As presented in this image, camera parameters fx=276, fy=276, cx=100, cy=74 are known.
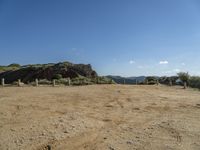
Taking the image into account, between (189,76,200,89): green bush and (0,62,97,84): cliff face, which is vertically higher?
(0,62,97,84): cliff face

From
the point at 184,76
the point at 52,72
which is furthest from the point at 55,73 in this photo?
the point at 184,76

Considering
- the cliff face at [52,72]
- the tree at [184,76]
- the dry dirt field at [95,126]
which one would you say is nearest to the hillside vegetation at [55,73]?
the cliff face at [52,72]

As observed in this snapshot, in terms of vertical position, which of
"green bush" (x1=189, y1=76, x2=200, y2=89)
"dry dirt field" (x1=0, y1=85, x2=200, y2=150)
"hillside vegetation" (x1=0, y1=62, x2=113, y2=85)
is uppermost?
"hillside vegetation" (x1=0, y1=62, x2=113, y2=85)

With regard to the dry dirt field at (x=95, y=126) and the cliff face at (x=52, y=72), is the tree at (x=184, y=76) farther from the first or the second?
the dry dirt field at (x=95, y=126)

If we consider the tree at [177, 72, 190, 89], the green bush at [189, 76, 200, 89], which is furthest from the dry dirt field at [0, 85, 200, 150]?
the tree at [177, 72, 190, 89]

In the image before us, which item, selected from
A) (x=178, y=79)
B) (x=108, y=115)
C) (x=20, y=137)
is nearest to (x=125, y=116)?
(x=108, y=115)

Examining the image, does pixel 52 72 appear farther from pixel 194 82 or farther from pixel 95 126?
pixel 95 126

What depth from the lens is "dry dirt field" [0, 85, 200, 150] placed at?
30.2ft

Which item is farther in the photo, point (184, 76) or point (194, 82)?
point (184, 76)

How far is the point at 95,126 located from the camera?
11266 millimetres

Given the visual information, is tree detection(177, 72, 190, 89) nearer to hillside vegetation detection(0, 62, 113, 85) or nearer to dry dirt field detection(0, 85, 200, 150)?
hillside vegetation detection(0, 62, 113, 85)

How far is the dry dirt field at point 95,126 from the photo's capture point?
30.2ft

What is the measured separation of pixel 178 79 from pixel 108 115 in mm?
31421

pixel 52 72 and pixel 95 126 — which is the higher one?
pixel 52 72
